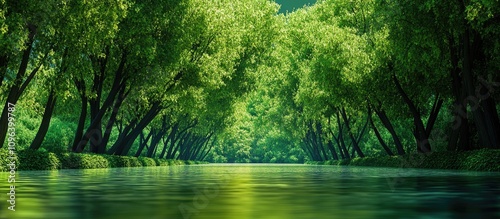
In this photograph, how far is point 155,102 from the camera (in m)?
46.1

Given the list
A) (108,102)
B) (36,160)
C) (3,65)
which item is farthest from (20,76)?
(108,102)

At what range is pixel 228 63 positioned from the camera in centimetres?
4788

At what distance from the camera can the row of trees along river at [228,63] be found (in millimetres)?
28375

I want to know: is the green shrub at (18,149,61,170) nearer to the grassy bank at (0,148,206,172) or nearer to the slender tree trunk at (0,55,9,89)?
the grassy bank at (0,148,206,172)

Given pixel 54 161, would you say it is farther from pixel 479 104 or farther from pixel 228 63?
pixel 479 104

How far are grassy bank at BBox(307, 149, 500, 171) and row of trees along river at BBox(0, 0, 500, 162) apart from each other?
131cm

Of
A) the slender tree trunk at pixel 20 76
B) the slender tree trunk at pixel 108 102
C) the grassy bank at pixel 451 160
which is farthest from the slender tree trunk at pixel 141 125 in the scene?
the slender tree trunk at pixel 20 76

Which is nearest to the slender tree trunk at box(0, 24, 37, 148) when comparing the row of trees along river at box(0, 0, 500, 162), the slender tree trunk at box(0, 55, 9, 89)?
the row of trees along river at box(0, 0, 500, 162)

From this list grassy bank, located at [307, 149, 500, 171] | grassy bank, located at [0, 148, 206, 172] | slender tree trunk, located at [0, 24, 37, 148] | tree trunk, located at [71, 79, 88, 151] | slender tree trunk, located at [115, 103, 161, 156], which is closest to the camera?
grassy bank, located at [307, 149, 500, 171]

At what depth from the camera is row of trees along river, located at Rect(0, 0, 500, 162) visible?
28375mm

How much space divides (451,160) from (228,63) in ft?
65.2

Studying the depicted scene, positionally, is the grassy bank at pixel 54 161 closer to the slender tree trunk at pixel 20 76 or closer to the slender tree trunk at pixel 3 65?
the slender tree trunk at pixel 20 76

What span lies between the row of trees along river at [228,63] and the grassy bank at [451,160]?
1.31m

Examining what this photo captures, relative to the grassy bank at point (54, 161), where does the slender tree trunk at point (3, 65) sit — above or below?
above
